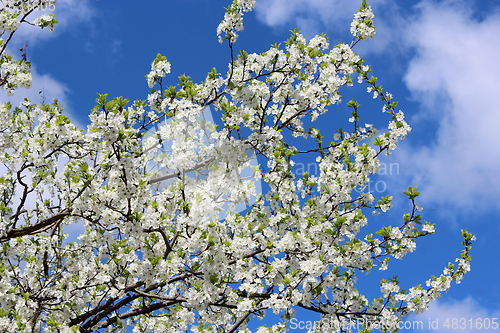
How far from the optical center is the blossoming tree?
16.4 ft

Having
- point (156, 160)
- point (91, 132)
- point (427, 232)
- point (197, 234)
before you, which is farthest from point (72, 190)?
point (427, 232)

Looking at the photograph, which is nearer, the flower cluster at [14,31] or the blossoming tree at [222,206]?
the blossoming tree at [222,206]

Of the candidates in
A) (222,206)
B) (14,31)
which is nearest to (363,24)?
(222,206)

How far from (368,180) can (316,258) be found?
1.84m

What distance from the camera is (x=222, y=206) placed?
6.02 m

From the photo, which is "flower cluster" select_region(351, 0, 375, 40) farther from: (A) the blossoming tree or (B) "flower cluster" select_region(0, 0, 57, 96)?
(B) "flower cluster" select_region(0, 0, 57, 96)

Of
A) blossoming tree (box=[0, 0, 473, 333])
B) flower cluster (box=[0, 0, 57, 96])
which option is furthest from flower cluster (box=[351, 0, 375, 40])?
flower cluster (box=[0, 0, 57, 96])

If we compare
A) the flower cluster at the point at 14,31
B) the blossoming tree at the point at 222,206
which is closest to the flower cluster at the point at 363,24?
the blossoming tree at the point at 222,206

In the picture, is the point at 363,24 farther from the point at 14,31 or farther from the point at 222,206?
the point at 14,31

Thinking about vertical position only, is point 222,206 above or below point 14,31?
below

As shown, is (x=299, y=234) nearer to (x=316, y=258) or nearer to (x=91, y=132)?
(x=316, y=258)

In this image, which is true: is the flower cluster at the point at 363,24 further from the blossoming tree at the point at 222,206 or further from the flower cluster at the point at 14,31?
the flower cluster at the point at 14,31

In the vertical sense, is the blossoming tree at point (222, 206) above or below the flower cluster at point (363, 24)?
below

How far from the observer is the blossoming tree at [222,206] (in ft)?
16.4
